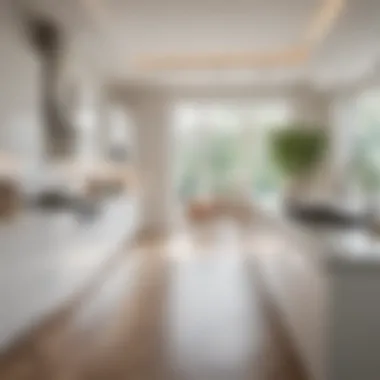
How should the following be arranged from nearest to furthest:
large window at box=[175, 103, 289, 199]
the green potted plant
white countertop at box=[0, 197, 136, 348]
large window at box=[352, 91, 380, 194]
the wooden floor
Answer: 1. the wooden floor
2. white countertop at box=[0, 197, 136, 348]
3. the green potted plant
4. large window at box=[352, 91, 380, 194]
5. large window at box=[175, 103, 289, 199]

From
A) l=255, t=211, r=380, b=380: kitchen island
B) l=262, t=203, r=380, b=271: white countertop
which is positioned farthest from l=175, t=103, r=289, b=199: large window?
l=255, t=211, r=380, b=380: kitchen island

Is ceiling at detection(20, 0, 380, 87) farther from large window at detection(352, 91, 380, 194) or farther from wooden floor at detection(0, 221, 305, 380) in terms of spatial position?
wooden floor at detection(0, 221, 305, 380)

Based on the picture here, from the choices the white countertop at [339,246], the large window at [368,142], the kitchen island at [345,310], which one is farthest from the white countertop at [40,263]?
the large window at [368,142]

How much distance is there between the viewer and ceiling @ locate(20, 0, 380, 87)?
17.1 ft

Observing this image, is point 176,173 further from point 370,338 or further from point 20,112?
point 370,338

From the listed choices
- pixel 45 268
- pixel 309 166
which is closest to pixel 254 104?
pixel 309 166

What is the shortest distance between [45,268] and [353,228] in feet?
7.34

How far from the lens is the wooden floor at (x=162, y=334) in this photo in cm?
340

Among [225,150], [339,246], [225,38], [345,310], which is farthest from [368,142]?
[345,310]

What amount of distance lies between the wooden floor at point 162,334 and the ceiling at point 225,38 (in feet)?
8.64

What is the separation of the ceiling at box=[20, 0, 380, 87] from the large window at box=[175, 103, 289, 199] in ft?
7.07

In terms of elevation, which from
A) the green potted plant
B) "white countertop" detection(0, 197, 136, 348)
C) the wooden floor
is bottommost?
the wooden floor

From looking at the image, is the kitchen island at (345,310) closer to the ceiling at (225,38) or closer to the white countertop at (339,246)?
the white countertop at (339,246)

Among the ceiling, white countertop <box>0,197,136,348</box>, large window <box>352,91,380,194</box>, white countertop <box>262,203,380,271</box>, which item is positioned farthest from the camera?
large window <box>352,91,380,194</box>
